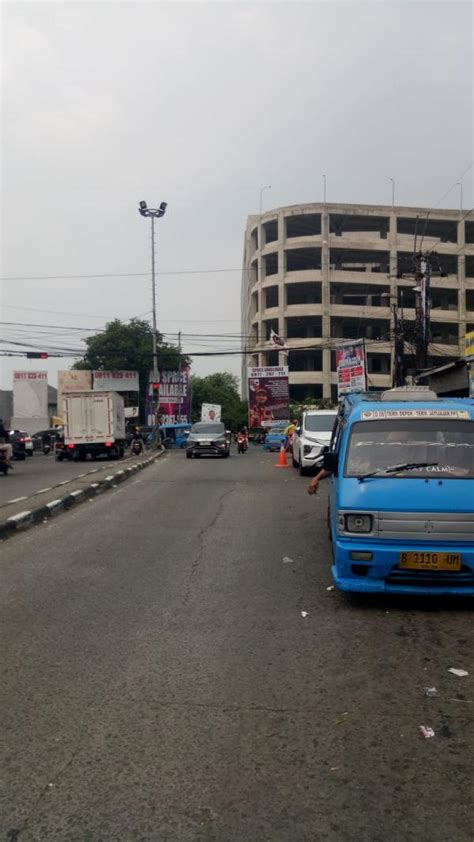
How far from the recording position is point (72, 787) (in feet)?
11.2

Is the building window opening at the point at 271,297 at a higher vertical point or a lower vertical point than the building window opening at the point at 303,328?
higher

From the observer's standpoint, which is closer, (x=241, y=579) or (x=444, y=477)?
(x=444, y=477)

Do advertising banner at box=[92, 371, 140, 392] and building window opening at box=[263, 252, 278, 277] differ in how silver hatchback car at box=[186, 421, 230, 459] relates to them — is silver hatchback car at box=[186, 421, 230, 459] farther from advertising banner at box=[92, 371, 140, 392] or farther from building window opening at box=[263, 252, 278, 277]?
building window opening at box=[263, 252, 278, 277]

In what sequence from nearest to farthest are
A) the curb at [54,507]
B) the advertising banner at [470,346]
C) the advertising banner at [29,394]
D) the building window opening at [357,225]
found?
the curb at [54,507] → the advertising banner at [470,346] → the advertising banner at [29,394] → the building window opening at [357,225]

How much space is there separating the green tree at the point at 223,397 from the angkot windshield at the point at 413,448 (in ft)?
211

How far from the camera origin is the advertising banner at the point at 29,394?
63.2m

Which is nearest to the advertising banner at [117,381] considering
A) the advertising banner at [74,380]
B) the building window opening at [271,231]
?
the advertising banner at [74,380]

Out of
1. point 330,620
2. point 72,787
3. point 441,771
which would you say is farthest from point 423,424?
point 72,787

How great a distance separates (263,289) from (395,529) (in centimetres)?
6258

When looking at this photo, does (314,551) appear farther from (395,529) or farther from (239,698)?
(239,698)

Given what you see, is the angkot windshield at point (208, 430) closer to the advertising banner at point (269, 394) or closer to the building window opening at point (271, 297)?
the advertising banner at point (269, 394)

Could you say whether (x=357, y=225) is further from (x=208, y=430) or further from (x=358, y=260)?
(x=208, y=430)

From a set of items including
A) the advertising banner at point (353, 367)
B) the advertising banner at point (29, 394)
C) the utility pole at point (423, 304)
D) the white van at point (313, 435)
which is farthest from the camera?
the advertising banner at point (29, 394)

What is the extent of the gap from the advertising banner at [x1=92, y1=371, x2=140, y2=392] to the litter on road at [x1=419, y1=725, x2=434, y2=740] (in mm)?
55403
